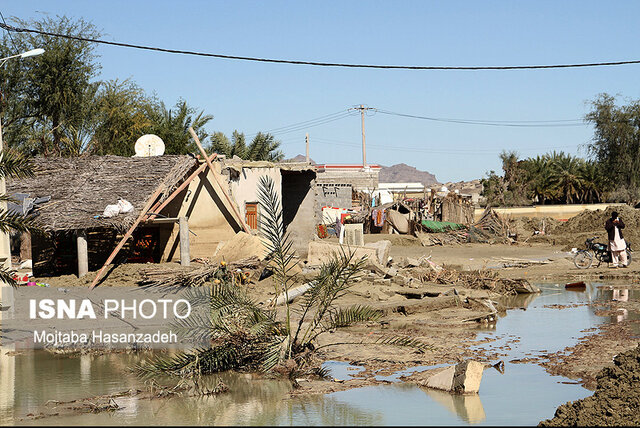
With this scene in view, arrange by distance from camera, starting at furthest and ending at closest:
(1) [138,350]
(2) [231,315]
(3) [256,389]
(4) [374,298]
Answer: (4) [374,298]
(1) [138,350]
(2) [231,315]
(3) [256,389]

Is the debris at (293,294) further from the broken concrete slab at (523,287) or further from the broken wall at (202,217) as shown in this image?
the broken concrete slab at (523,287)

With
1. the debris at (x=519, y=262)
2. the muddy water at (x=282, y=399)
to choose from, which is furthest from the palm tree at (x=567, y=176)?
the muddy water at (x=282, y=399)

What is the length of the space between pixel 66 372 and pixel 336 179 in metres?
44.7

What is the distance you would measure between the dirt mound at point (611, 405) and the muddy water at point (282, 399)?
0.44m

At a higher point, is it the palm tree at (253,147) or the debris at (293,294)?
the palm tree at (253,147)

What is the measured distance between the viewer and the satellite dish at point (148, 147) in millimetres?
24594

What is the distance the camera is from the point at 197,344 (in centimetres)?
1224

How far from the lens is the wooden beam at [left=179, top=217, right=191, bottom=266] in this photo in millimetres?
20531

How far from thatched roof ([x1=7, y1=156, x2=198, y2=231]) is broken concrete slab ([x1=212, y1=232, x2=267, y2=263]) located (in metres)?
2.25

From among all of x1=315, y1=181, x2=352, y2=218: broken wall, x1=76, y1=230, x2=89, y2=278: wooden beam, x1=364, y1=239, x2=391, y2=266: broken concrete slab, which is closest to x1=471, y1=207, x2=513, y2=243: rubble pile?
x1=315, y1=181, x2=352, y2=218: broken wall

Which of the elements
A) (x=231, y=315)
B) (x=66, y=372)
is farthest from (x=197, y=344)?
(x=66, y=372)

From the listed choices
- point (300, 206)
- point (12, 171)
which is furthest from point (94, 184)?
point (12, 171)

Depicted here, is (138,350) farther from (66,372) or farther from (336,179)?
(336,179)

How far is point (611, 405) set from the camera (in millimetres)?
Result: 8375
